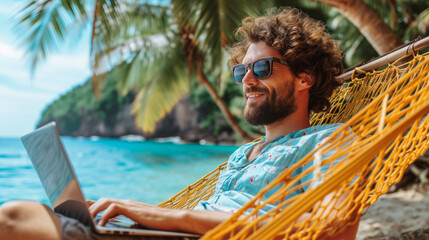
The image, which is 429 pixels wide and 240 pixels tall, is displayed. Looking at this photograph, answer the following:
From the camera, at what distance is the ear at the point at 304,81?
1244 mm

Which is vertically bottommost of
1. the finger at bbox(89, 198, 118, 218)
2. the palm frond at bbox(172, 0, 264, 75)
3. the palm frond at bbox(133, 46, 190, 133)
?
the palm frond at bbox(133, 46, 190, 133)

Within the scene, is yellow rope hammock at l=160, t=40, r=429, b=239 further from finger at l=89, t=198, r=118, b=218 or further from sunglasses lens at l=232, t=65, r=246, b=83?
sunglasses lens at l=232, t=65, r=246, b=83

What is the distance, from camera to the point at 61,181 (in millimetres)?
775

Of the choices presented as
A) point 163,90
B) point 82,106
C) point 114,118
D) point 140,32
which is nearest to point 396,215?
point 163,90

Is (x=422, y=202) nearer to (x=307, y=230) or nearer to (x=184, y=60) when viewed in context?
(x=307, y=230)

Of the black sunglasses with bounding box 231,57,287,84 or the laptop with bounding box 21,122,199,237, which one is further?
the black sunglasses with bounding box 231,57,287,84

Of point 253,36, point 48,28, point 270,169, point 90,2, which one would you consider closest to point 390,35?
point 253,36

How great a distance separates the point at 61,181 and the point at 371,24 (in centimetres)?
258

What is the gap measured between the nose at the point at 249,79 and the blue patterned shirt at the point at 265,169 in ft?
0.69

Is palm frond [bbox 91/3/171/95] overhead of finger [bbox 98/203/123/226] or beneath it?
overhead

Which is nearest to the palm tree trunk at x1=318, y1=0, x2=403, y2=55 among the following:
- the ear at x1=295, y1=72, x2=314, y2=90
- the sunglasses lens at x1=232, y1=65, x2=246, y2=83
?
the ear at x1=295, y1=72, x2=314, y2=90

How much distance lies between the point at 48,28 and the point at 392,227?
4.04 metres

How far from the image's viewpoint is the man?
32.5 inches

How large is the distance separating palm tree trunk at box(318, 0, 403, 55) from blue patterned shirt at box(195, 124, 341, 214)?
188 centimetres
